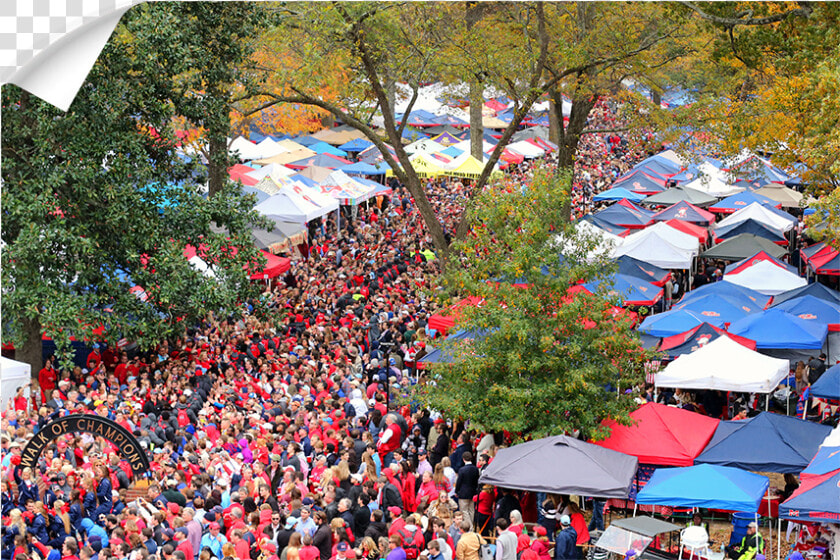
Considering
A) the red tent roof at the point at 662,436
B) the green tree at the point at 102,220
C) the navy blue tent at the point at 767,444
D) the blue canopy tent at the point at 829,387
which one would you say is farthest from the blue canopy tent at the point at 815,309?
the green tree at the point at 102,220

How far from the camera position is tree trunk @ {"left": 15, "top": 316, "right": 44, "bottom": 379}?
66.6 ft

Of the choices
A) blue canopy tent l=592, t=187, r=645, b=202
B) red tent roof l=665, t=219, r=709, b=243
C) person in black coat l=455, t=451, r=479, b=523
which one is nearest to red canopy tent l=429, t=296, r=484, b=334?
person in black coat l=455, t=451, r=479, b=523

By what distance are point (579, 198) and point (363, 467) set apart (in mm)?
28960

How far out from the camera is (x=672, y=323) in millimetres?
20062

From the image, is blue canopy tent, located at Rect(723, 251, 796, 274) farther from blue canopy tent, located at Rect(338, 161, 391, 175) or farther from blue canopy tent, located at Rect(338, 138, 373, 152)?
blue canopy tent, located at Rect(338, 138, 373, 152)

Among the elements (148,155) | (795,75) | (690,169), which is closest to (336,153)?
(690,169)

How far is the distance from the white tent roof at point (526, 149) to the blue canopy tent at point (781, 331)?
2717 cm

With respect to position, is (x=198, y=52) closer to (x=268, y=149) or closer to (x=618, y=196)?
(x=618, y=196)

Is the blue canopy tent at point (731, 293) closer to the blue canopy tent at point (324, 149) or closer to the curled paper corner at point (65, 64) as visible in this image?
the curled paper corner at point (65, 64)

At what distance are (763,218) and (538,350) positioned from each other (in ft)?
56.4

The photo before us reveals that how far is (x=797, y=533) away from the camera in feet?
44.0

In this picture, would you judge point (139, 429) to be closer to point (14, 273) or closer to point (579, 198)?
point (14, 273)

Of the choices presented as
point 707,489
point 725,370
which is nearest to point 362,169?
point 725,370

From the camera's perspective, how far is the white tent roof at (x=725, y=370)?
1662 cm
